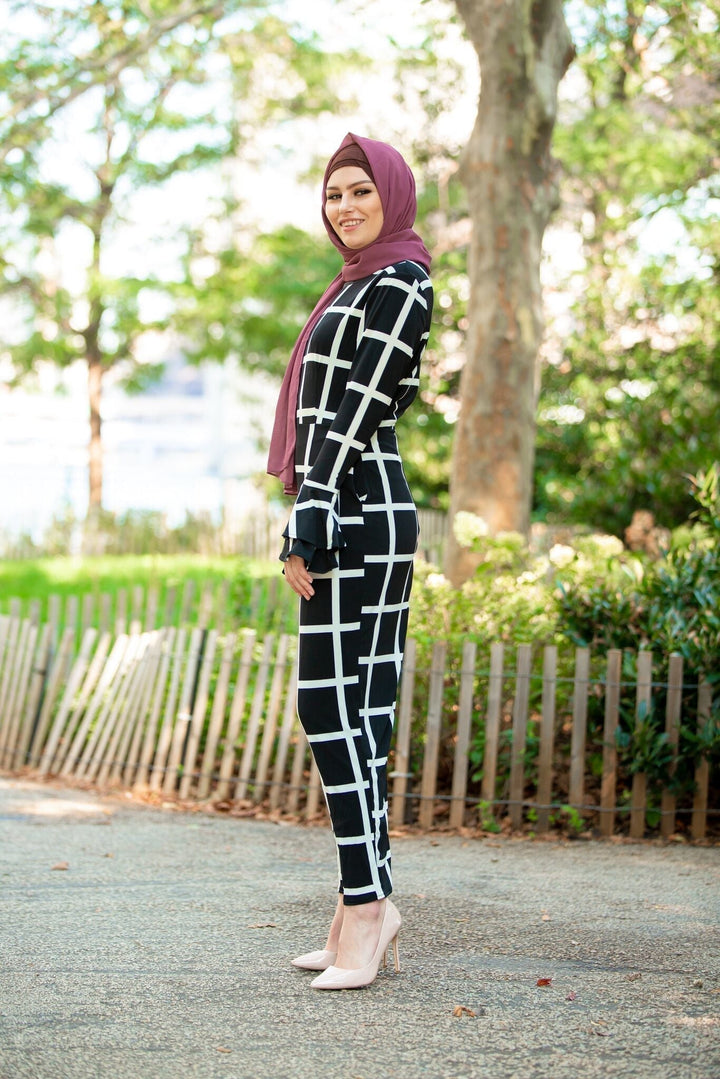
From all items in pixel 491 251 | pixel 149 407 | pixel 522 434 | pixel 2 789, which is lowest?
pixel 2 789

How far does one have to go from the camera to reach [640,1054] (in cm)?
257

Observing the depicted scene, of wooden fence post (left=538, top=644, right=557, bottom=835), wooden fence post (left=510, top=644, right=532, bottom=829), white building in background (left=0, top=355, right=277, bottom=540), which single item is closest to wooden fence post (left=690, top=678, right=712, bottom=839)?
wooden fence post (left=538, top=644, right=557, bottom=835)

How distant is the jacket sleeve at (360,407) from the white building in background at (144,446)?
1384cm

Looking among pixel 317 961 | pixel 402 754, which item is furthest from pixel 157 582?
pixel 317 961

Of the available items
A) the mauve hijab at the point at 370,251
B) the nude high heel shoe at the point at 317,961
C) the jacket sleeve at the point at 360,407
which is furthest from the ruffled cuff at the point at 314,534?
the nude high heel shoe at the point at 317,961

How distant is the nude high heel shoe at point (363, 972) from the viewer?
2.94 meters

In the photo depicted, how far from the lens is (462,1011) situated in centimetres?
281

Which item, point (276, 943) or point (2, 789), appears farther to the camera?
point (2, 789)

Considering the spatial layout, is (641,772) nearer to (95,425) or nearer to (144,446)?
(95,425)

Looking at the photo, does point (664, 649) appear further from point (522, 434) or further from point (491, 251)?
point (491, 251)

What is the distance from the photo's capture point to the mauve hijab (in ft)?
10.0

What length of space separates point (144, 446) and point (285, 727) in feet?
156

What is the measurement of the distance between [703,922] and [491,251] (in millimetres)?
4904

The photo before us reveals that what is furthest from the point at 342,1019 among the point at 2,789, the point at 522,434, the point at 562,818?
the point at 522,434
